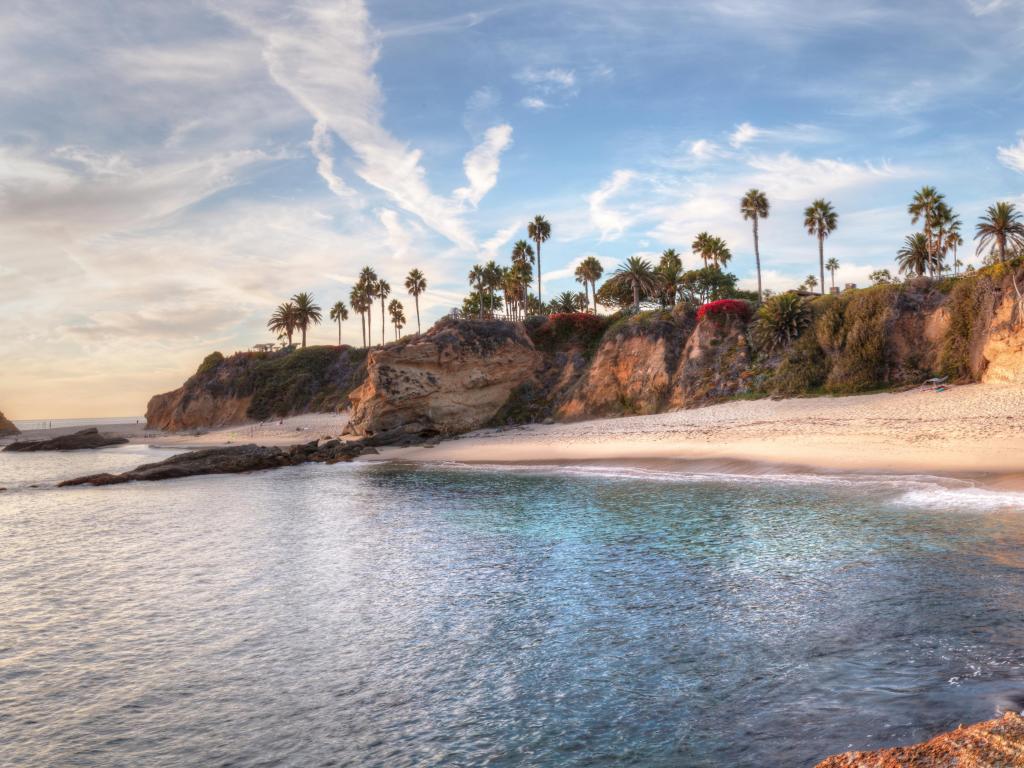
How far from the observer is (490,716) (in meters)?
7.32

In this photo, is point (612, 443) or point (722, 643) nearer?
point (722, 643)

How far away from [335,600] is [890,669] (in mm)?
9364

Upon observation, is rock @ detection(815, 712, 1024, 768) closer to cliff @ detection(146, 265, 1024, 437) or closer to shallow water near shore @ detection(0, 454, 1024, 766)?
shallow water near shore @ detection(0, 454, 1024, 766)

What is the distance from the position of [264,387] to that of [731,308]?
58862mm

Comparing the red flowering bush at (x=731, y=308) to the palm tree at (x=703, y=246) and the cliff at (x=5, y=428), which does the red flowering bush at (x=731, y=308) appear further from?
the cliff at (x=5, y=428)

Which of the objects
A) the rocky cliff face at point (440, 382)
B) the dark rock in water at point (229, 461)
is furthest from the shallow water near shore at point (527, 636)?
the rocky cliff face at point (440, 382)

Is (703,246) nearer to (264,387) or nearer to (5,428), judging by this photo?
(264,387)

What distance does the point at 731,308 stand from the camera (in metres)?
49.2

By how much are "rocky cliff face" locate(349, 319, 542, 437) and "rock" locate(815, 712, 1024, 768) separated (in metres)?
48.0

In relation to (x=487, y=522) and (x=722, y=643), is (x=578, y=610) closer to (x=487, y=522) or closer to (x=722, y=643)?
(x=722, y=643)

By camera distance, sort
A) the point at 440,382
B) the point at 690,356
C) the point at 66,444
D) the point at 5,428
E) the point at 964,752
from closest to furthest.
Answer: the point at 964,752
the point at 690,356
the point at 440,382
the point at 66,444
the point at 5,428

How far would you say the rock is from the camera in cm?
412

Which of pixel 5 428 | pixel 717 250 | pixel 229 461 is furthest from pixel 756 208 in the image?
pixel 5 428

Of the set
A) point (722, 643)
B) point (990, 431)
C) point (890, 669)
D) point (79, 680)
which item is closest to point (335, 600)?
point (79, 680)
